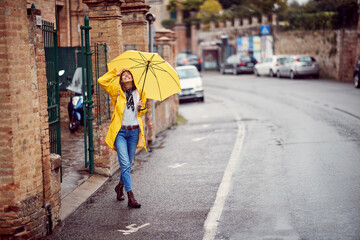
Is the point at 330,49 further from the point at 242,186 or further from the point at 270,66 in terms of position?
the point at 242,186

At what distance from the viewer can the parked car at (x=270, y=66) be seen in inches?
1468

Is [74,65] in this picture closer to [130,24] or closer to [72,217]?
[130,24]

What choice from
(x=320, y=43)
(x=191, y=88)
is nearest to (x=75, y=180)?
(x=191, y=88)

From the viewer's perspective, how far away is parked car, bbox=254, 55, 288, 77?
3728 centimetres

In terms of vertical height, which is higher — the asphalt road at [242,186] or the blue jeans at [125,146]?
the blue jeans at [125,146]

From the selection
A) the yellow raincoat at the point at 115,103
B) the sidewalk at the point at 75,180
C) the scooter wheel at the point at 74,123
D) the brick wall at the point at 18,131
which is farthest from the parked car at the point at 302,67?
the brick wall at the point at 18,131

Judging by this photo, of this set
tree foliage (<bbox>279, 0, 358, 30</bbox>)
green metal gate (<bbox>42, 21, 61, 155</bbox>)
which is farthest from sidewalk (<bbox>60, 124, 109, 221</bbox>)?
tree foliage (<bbox>279, 0, 358, 30</bbox>)

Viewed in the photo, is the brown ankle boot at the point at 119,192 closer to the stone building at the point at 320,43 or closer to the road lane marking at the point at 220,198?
the road lane marking at the point at 220,198

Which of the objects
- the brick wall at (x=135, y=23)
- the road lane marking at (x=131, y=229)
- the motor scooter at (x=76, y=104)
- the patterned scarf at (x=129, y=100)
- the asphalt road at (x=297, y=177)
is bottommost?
the road lane marking at (x=131, y=229)

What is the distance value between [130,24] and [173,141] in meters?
3.14

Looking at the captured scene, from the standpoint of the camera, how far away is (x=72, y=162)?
1106 cm

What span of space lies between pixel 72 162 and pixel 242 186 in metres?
3.92

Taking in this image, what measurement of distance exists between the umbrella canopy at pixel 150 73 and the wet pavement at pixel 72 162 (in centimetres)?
211

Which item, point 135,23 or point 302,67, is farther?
point 302,67
